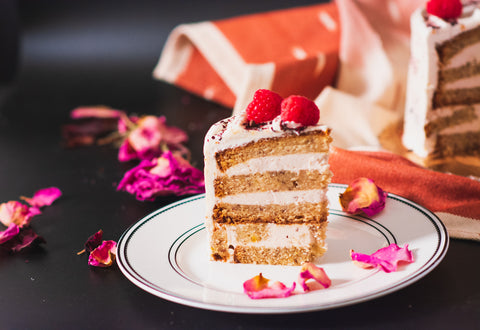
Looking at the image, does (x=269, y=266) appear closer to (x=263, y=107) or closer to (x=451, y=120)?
(x=263, y=107)

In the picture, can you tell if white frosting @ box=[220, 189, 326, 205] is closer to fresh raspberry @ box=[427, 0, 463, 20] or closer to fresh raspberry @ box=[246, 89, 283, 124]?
fresh raspberry @ box=[246, 89, 283, 124]

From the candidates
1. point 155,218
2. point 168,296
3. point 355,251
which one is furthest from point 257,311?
point 155,218

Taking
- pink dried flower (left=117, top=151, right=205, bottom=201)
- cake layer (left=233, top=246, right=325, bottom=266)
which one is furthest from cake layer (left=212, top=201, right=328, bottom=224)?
pink dried flower (left=117, top=151, right=205, bottom=201)

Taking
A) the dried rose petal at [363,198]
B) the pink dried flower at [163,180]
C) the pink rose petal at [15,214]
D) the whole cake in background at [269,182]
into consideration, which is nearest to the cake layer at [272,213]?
the whole cake in background at [269,182]

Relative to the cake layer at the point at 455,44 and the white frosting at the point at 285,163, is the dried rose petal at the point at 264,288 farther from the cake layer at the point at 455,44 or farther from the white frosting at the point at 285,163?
the cake layer at the point at 455,44

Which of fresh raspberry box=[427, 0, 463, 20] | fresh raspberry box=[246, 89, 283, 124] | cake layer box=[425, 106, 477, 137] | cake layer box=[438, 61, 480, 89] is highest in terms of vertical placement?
fresh raspberry box=[427, 0, 463, 20]

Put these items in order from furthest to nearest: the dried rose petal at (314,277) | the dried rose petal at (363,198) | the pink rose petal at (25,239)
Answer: the pink rose petal at (25,239) < the dried rose petal at (363,198) < the dried rose petal at (314,277)
